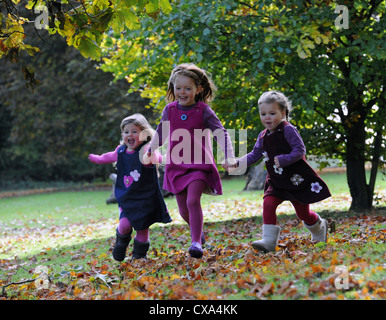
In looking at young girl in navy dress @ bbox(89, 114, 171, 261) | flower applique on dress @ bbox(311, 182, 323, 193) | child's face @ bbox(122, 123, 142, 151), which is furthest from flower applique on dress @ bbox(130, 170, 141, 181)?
flower applique on dress @ bbox(311, 182, 323, 193)

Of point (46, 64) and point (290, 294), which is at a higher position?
point (46, 64)

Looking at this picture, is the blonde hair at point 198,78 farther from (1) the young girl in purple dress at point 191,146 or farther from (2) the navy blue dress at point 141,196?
(2) the navy blue dress at point 141,196

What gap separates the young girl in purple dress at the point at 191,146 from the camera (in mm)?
5328

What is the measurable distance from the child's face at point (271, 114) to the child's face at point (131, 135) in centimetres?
147

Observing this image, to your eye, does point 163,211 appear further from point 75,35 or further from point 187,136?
point 75,35

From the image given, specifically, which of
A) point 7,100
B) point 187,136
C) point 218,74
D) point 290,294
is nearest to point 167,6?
point 187,136

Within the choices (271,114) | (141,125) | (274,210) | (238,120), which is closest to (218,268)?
(274,210)

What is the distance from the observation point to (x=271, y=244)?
17.2ft

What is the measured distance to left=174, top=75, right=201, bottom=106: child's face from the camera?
546cm

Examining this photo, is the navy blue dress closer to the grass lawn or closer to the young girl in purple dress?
the young girl in purple dress

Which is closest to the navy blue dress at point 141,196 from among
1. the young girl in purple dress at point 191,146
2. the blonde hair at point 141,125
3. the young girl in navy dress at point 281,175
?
the blonde hair at point 141,125

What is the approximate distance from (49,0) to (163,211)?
2.46m

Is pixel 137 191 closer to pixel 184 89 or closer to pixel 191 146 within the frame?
pixel 191 146
